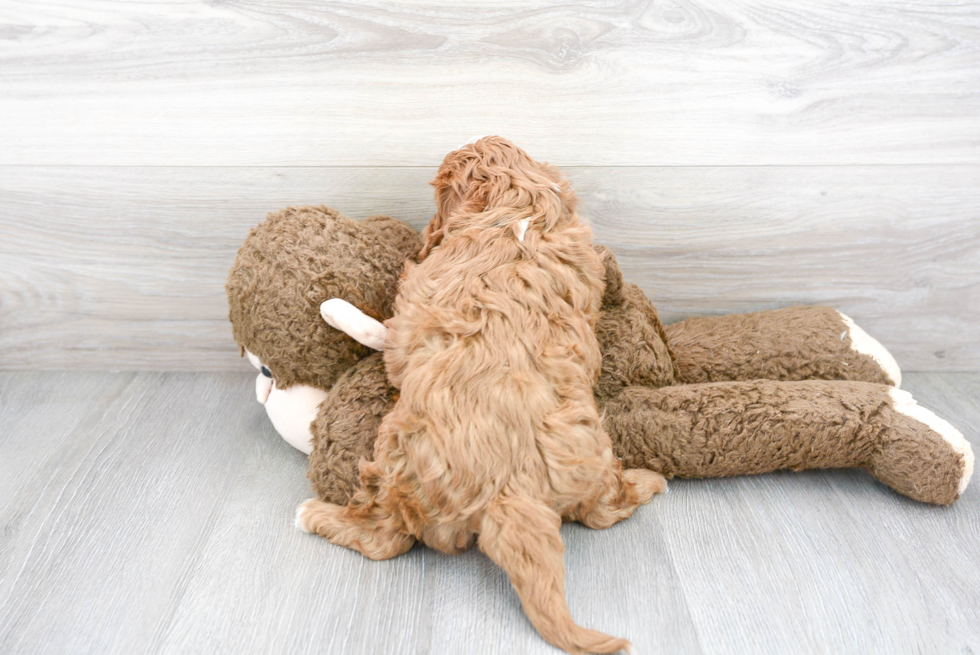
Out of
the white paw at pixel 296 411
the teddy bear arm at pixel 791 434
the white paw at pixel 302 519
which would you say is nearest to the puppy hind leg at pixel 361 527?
the white paw at pixel 302 519

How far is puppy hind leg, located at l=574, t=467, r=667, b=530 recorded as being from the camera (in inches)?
36.9

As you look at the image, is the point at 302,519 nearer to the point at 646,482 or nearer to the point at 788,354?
the point at 646,482

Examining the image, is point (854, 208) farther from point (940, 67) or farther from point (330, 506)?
point (330, 506)

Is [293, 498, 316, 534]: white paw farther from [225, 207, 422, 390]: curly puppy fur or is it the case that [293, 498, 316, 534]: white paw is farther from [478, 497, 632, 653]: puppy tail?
[478, 497, 632, 653]: puppy tail

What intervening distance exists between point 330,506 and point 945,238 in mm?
1143

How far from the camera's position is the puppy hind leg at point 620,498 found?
3.08 ft

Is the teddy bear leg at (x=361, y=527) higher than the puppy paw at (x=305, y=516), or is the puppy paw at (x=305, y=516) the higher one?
the teddy bear leg at (x=361, y=527)

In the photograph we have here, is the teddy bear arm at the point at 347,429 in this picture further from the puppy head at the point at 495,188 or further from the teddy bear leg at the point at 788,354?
the teddy bear leg at the point at 788,354

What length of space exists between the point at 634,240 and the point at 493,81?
0.37 m

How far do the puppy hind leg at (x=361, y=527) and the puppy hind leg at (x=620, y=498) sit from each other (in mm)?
239

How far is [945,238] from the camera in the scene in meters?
1.25

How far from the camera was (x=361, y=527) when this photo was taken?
901mm

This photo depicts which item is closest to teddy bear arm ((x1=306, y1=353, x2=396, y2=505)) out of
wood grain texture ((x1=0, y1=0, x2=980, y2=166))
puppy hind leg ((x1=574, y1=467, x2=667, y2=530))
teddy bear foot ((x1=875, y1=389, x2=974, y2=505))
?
puppy hind leg ((x1=574, y1=467, x2=667, y2=530))

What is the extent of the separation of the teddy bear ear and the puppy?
7cm
